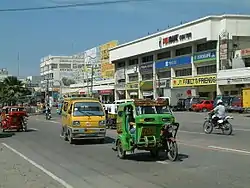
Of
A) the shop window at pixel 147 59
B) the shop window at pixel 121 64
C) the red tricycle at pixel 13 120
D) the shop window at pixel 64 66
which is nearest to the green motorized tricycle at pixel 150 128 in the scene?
the red tricycle at pixel 13 120

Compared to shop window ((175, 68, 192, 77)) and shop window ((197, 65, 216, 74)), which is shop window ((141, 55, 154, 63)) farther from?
shop window ((197, 65, 216, 74))

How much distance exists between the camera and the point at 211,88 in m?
67.7

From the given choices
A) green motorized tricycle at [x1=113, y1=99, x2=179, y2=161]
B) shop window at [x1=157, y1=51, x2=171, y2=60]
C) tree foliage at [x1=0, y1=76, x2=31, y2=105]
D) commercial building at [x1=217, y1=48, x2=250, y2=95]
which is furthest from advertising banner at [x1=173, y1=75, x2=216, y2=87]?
green motorized tricycle at [x1=113, y1=99, x2=179, y2=161]

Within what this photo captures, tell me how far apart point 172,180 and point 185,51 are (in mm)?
67199

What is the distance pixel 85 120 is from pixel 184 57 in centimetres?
5631

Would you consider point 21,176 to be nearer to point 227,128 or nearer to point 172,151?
point 172,151

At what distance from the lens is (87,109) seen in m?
20.0

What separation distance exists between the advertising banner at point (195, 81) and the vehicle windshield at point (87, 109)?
46.7m

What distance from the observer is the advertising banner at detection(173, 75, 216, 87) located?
65512 millimetres

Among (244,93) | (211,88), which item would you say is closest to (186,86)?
(211,88)

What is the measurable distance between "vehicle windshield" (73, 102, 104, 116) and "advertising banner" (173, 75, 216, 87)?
4666 centimetres

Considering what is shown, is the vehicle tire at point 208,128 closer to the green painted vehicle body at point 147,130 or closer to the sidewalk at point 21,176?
the green painted vehicle body at point 147,130

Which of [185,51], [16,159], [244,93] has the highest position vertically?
[185,51]

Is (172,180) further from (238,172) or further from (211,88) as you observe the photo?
(211,88)
